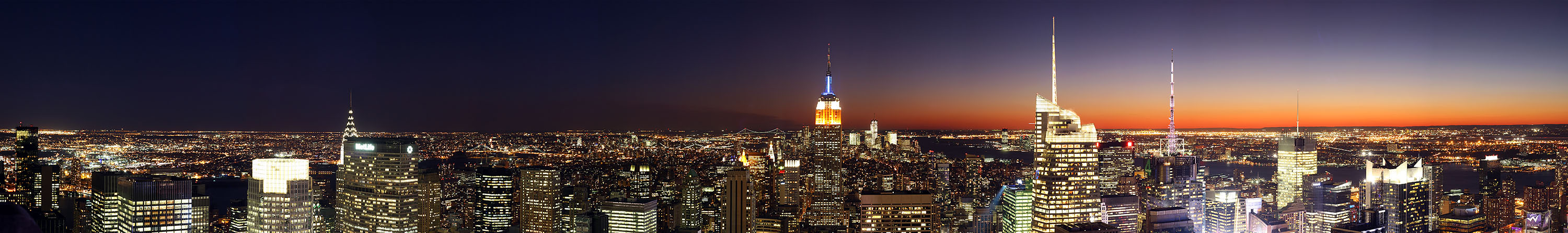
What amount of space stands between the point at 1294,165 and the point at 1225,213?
2075mm

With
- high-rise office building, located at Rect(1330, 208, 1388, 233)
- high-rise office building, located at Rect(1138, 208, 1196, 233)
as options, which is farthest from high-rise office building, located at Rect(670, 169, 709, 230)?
high-rise office building, located at Rect(1330, 208, 1388, 233)

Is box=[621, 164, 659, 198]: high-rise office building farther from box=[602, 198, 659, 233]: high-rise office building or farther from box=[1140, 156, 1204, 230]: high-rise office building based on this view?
box=[1140, 156, 1204, 230]: high-rise office building

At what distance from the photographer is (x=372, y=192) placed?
20.9m

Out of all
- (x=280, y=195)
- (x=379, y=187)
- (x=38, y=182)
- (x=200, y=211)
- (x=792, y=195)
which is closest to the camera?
(x=280, y=195)

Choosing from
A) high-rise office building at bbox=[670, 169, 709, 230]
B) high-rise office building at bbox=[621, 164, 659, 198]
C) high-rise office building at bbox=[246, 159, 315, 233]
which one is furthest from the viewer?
high-rise office building at bbox=[621, 164, 659, 198]

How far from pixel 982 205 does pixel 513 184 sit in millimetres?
13542

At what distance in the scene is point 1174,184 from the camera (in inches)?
1107

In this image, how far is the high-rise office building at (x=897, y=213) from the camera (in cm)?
2253

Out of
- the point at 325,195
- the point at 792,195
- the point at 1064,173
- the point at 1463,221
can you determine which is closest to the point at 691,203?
the point at 792,195

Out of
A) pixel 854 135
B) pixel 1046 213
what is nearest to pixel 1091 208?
pixel 1046 213

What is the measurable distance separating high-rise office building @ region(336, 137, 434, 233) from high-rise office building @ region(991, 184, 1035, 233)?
14949 mm

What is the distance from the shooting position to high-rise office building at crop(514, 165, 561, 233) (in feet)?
82.1

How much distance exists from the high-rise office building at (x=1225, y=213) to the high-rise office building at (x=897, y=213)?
26.1ft

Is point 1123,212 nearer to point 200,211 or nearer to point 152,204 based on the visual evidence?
point 200,211
